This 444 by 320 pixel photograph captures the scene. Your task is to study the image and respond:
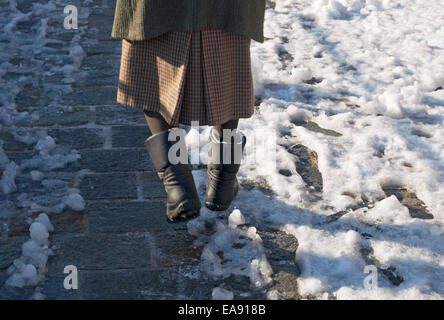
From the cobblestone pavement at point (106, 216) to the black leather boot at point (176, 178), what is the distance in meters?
0.14

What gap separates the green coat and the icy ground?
81 cm

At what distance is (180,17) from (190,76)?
227mm

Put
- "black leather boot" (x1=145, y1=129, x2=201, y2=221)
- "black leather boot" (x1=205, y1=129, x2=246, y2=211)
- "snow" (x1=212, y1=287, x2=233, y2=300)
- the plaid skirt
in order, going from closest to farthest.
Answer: "snow" (x1=212, y1=287, x2=233, y2=300), the plaid skirt, "black leather boot" (x1=145, y1=129, x2=201, y2=221), "black leather boot" (x1=205, y1=129, x2=246, y2=211)

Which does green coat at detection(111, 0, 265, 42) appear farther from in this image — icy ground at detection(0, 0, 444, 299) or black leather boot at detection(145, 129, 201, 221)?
icy ground at detection(0, 0, 444, 299)

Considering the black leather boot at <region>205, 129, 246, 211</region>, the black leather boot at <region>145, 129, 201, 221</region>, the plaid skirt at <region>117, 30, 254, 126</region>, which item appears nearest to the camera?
the plaid skirt at <region>117, 30, 254, 126</region>

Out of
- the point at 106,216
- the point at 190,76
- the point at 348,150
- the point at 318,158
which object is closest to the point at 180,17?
the point at 190,76

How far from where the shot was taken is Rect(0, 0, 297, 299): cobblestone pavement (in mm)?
2494

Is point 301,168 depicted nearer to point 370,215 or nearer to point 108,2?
point 370,215

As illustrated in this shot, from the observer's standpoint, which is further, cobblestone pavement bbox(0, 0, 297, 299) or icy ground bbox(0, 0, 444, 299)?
icy ground bbox(0, 0, 444, 299)

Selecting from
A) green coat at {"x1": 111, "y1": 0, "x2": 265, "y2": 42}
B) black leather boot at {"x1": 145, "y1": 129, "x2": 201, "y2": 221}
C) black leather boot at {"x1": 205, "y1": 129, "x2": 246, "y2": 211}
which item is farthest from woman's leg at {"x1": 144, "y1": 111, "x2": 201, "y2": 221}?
green coat at {"x1": 111, "y1": 0, "x2": 265, "y2": 42}

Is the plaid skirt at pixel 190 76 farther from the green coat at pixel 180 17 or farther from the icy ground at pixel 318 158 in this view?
the icy ground at pixel 318 158

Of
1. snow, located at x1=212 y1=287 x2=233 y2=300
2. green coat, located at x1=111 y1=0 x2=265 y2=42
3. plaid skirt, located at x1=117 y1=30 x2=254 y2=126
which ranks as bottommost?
snow, located at x1=212 y1=287 x2=233 y2=300

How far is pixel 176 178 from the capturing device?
2727 mm
